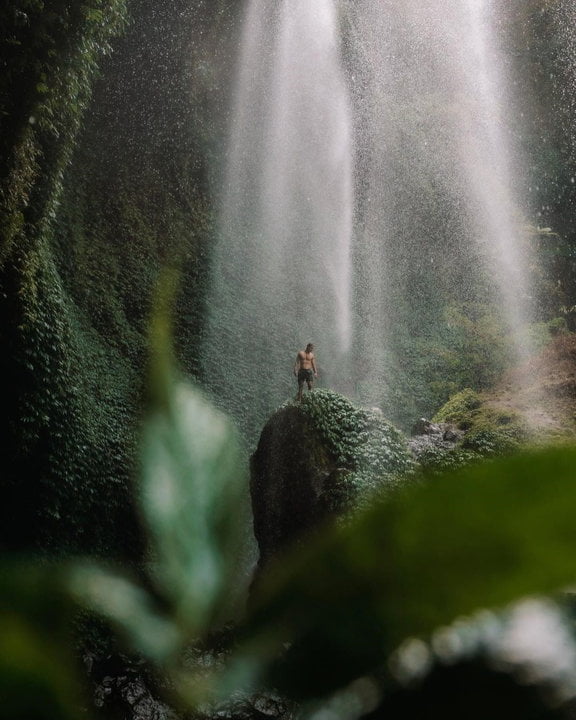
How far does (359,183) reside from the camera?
17.7m

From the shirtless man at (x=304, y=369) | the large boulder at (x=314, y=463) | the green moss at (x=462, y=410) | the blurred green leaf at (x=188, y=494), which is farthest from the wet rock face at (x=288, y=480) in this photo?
the blurred green leaf at (x=188, y=494)

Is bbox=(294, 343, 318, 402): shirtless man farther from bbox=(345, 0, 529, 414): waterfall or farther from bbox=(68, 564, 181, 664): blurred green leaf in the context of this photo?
bbox=(68, 564, 181, 664): blurred green leaf

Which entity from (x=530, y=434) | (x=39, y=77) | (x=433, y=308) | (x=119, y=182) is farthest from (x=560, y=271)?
(x=39, y=77)

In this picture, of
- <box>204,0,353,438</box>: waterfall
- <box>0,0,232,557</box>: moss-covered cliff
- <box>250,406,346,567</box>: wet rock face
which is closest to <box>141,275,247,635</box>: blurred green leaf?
<box>0,0,232,557</box>: moss-covered cliff

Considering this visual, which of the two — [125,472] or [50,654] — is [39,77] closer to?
[125,472]

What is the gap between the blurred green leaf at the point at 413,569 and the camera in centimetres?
16

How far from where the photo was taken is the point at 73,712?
199 millimetres

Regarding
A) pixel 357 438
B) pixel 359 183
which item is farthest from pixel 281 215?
pixel 357 438

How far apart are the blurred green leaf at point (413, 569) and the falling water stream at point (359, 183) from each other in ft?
40.5

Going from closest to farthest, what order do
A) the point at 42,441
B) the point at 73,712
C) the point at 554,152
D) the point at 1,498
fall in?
the point at 73,712, the point at 1,498, the point at 42,441, the point at 554,152

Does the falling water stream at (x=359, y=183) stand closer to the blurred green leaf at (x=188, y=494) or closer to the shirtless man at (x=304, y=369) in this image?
the shirtless man at (x=304, y=369)

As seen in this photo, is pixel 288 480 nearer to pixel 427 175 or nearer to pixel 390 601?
pixel 390 601

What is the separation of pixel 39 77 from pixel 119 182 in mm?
5367

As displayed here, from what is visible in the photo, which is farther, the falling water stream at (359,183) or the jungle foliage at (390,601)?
the falling water stream at (359,183)
